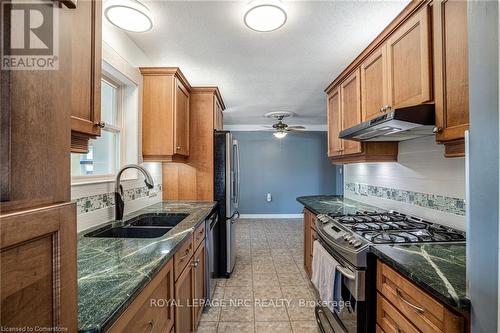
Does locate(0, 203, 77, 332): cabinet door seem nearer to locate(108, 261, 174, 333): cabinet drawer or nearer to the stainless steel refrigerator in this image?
locate(108, 261, 174, 333): cabinet drawer

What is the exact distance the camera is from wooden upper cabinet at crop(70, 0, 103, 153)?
100 centimetres

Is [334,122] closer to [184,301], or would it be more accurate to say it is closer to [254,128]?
[184,301]

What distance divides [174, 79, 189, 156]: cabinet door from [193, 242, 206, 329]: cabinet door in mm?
1048

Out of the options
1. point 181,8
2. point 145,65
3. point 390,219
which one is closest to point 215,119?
point 145,65

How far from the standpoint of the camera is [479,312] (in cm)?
73

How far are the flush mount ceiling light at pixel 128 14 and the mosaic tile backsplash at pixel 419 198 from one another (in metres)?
2.31

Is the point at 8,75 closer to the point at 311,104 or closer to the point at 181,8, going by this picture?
the point at 181,8

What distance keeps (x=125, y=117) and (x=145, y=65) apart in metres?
0.58

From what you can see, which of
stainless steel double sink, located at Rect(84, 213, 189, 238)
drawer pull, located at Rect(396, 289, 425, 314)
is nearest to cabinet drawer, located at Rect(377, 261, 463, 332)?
drawer pull, located at Rect(396, 289, 425, 314)

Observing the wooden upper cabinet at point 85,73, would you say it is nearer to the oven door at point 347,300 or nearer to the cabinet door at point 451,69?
the oven door at point 347,300

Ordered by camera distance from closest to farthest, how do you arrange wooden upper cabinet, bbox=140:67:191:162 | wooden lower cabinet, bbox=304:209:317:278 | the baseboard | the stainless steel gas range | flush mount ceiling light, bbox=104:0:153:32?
the stainless steel gas range → flush mount ceiling light, bbox=104:0:153:32 → wooden upper cabinet, bbox=140:67:191:162 → wooden lower cabinet, bbox=304:209:317:278 → the baseboard

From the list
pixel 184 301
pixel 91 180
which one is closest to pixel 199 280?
pixel 184 301

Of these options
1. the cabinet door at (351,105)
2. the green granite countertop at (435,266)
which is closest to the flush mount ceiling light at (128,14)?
the cabinet door at (351,105)

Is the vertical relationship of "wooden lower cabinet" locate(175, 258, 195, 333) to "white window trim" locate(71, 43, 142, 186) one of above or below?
below
